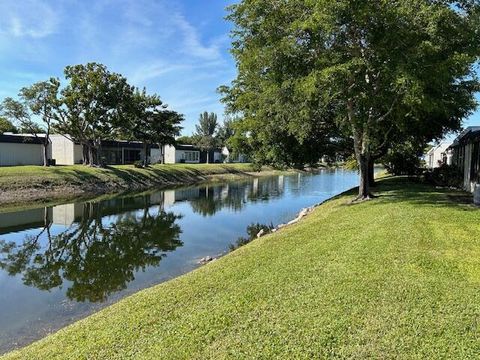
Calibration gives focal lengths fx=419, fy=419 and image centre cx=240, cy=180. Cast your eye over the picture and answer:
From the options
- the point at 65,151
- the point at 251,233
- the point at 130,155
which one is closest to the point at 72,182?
the point at 65,151

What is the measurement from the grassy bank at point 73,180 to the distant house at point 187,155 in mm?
15071

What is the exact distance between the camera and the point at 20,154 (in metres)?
40.8

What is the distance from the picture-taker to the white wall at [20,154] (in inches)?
1538

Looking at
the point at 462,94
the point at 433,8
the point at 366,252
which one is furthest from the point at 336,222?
the point at 462,94

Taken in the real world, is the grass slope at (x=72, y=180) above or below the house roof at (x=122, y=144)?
below

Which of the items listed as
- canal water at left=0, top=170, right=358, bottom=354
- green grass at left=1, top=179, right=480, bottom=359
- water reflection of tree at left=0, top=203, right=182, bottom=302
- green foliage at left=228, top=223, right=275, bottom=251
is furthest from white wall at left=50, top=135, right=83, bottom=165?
green grass at left=1, top=179, right=480, bottom=359

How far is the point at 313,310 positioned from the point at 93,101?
36354 millimetres

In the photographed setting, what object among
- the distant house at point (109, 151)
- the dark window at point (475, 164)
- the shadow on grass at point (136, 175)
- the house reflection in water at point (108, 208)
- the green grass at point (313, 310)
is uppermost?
the distant house at point (109, 151)

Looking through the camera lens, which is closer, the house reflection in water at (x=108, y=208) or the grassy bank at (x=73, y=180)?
the house reflection in water at (x=108, y=208)

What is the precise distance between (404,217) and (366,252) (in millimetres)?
3972

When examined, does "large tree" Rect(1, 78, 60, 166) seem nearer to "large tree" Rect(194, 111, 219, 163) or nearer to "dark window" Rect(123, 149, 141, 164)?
"dark window" Rect(123, 149, 141, 164)

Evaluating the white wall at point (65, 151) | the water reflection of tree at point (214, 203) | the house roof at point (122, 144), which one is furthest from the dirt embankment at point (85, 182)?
the white wall at point (65, 151)

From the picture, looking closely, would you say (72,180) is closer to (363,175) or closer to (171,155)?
(363,175)

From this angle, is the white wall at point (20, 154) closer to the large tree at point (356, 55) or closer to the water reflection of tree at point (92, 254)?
the water reflection of tree at point (92, 254)
